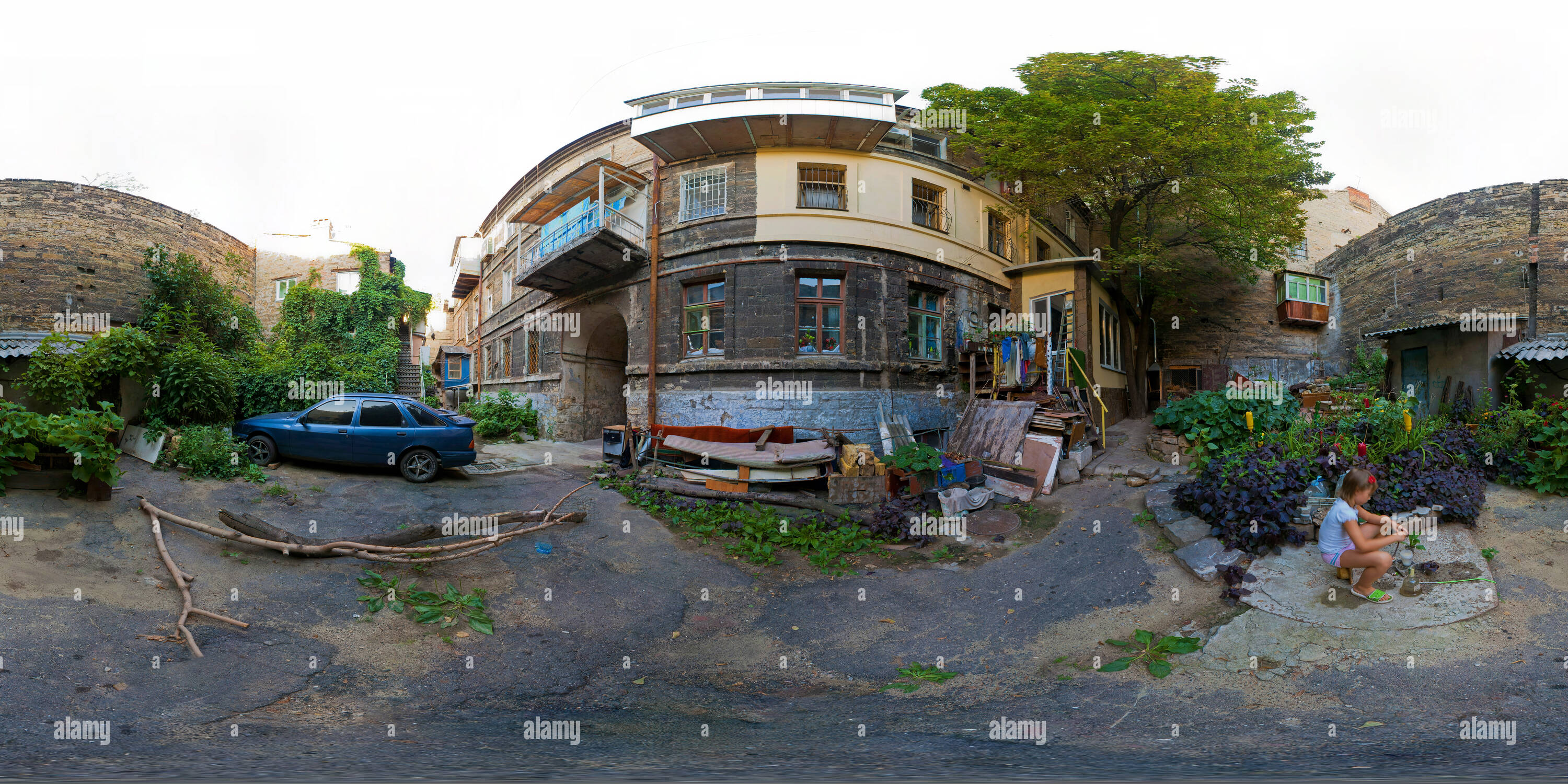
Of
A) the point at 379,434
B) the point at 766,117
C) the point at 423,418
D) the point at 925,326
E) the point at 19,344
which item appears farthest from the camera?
the point at 925,326

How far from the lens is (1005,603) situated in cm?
676

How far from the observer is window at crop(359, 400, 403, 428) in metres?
10.6

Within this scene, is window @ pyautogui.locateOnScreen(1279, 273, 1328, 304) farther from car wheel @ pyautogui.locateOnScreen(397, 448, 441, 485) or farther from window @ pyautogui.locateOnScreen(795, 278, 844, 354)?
car wheel @ pyautogui.locateOnScreen(397, 448, 441, 485)

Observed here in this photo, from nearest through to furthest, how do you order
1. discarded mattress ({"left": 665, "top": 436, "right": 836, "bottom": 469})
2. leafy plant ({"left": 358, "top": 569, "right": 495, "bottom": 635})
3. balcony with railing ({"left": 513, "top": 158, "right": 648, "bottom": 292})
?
leafy plant ({"left": 358, "top": 569, "right": 495, "bottom": 635}) < discarded mattress ({"left": 665, "top": 436, "right": 836, "bottom": 469}) < balcony with railing ({"left": 513, "top": 158, "right": 648, "bottom": 292})

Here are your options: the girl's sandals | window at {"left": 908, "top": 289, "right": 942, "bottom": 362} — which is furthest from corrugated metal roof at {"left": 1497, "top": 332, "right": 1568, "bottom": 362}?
window at {"left": 908, "top": 289, "right": 942, "bottom": 362}

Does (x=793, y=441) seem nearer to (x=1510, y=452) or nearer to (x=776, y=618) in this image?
(x=776, y=618)

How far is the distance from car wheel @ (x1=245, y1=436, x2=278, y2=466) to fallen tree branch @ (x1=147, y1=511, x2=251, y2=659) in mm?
3867

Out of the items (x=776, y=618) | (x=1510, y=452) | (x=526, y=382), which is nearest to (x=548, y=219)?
(x=526, y=382)

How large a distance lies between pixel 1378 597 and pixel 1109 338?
13722 millimetres

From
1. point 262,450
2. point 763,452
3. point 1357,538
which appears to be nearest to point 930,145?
point 763,452

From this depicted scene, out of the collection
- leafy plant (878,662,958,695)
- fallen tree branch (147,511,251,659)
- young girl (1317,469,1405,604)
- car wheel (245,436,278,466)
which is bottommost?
leafy plant (878,662,958,695)

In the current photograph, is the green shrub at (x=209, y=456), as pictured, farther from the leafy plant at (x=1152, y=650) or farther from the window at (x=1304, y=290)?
the window at (x=1304, y=290)

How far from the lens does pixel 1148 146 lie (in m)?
14.1

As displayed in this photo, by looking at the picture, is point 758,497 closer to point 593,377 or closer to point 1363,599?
point 1363,599
